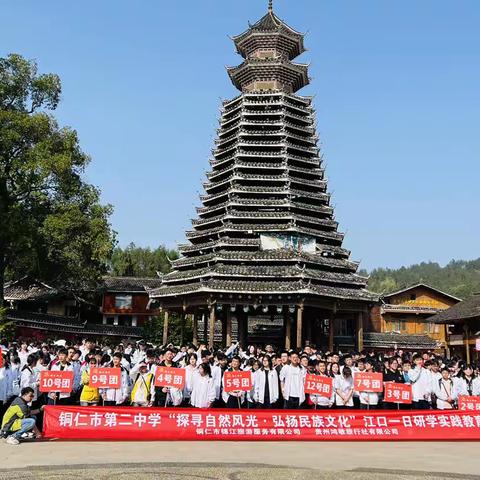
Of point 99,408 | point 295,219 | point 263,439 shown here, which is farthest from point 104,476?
point 295,219

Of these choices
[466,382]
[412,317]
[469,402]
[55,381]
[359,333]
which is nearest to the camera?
[55,381]

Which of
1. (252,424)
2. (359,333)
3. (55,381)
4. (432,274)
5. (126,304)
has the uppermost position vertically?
(432,274)

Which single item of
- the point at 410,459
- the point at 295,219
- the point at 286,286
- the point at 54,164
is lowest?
the point at 410,459

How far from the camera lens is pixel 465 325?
40.2 m

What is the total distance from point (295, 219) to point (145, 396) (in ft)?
72.3

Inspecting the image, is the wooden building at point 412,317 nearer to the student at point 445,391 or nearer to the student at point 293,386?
the student at point 445,391

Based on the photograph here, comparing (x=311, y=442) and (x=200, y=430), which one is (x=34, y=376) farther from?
(x=311, y=442)

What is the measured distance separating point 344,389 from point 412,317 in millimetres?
38699

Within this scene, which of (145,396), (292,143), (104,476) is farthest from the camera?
(292,143)

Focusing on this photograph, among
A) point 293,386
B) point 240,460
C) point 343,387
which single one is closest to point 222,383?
point 293,386

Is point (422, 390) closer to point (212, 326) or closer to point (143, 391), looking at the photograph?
point (143, 391)

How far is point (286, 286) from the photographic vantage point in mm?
30672

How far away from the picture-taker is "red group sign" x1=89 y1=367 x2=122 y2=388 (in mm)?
13053

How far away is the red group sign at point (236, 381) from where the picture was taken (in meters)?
13.5
